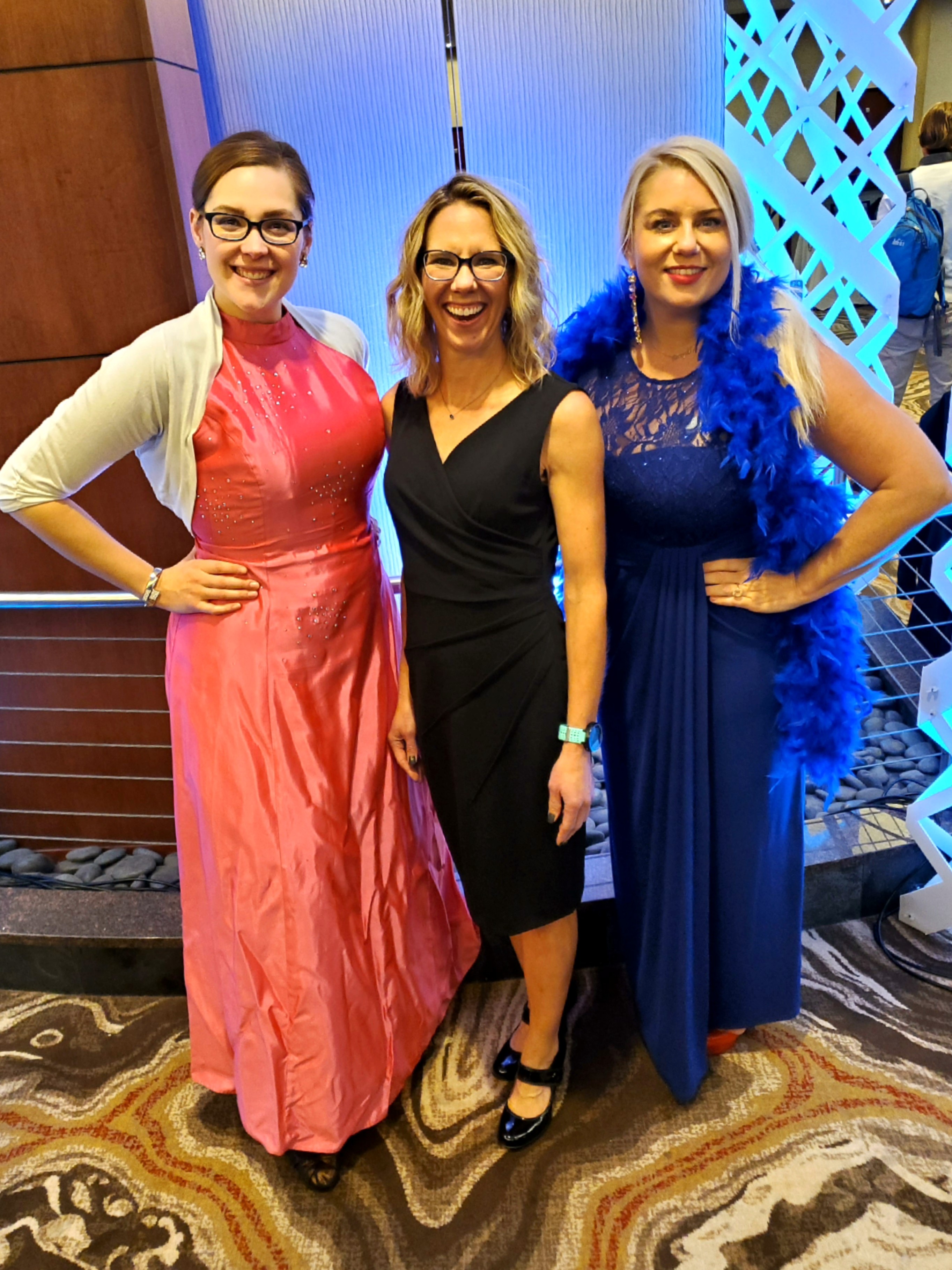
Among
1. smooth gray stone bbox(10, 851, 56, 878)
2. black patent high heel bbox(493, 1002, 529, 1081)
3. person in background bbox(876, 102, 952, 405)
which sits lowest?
black patent high heel bbox(493, 1002, 529, 1081)

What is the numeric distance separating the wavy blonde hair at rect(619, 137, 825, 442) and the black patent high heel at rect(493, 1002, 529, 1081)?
1.26 m

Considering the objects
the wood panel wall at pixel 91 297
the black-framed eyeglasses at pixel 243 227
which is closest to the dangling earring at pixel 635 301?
the black-framed eyeglasses at pixel 243 227

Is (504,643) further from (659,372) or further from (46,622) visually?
(46,622)

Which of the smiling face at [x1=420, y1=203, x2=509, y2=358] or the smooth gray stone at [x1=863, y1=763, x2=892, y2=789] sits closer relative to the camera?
the smiling face at [x1=420, y1=203, x2=509, y2=358]

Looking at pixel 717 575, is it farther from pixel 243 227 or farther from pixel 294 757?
pixel 243 227

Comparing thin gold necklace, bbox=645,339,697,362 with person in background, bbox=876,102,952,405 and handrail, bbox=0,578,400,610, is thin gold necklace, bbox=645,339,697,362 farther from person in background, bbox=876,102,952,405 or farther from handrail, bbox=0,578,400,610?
person in background, bbox=876,102,952,405

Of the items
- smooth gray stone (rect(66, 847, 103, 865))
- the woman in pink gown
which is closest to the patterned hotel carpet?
the woman in pink gown

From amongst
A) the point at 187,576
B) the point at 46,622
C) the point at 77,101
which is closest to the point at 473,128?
the point at 77,101

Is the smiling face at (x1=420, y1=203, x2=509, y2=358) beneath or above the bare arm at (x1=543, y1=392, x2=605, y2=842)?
above

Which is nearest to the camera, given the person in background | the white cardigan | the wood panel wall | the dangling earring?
the white cardigan

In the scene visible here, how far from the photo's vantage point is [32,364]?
221 centimetres

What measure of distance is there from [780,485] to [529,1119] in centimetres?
121

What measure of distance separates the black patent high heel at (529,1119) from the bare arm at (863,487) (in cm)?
94

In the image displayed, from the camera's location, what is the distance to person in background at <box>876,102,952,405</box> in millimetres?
3555
